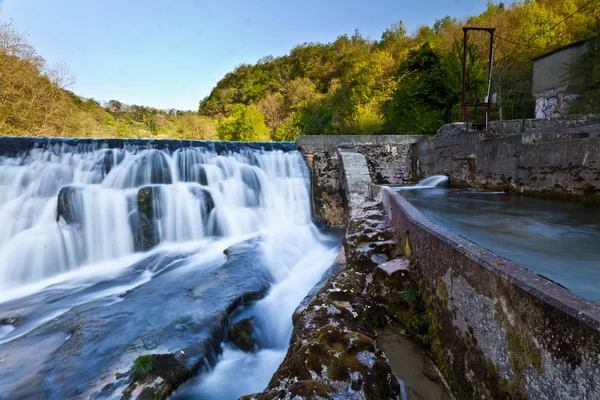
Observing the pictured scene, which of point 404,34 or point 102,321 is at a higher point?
point 404,34

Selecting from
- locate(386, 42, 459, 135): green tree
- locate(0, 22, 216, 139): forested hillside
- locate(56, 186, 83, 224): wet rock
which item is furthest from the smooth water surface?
locate(0, 22, 216, 139): forested hillside

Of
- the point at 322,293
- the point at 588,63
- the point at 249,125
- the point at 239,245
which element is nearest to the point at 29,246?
the point at 239,245

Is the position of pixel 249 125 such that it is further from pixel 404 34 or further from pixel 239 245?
pixel 404 34

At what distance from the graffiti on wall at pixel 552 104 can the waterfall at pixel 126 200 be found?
1479cm

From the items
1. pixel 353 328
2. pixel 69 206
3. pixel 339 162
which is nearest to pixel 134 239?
pixel 69 206

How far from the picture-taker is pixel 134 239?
25.0 feet

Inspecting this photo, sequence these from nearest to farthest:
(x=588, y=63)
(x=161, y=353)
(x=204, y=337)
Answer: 1. (x=161, y=353)
2. (x=204, y=337)
3. (x=588, y=63)

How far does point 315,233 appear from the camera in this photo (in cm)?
945

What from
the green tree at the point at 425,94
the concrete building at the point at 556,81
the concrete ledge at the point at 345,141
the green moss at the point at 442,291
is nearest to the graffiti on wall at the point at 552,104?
the concrete building at the point at 556,81

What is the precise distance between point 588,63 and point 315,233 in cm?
1569

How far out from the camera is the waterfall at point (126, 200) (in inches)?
268

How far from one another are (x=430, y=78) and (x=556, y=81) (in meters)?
7.18

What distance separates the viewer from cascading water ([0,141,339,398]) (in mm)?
3967


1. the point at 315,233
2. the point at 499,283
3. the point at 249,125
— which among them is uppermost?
the point at 249,125
